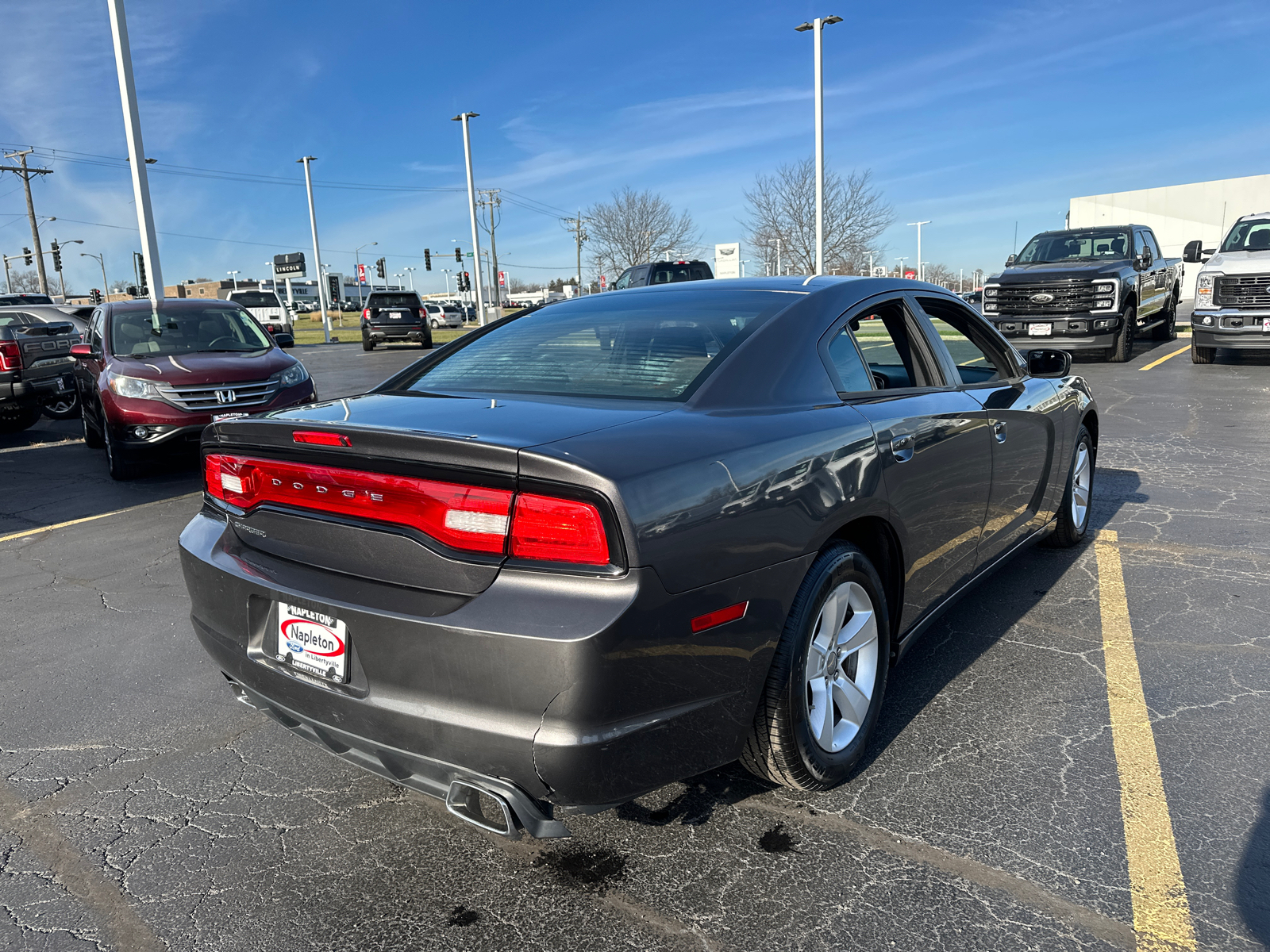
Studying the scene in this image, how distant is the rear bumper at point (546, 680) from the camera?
1.92 metres

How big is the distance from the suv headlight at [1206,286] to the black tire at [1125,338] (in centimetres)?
104

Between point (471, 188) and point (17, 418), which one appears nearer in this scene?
point (17, 418)

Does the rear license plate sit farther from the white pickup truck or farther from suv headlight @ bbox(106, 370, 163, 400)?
the white pickup truck

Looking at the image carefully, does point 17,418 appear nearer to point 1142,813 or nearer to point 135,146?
point 135,146

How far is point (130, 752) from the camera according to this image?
3072 mm

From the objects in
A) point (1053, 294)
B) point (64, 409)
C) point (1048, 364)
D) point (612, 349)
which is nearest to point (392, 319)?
point (64, 409)

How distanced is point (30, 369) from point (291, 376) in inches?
187

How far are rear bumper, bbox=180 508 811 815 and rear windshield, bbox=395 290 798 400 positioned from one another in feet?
2.45

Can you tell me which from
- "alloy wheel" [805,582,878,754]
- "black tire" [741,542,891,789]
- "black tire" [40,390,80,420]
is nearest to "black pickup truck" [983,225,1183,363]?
"alloy wheel" [805,582,878,754]

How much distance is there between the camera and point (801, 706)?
2.44 m

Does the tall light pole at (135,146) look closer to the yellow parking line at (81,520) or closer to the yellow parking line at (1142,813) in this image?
the yellow parking line at (81,520)

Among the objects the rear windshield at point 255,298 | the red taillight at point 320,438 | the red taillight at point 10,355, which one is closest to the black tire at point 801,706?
the red taillight at point 320,438

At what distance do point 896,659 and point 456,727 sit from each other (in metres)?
1.66

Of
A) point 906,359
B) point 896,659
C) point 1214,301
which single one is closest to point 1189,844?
point 896,659
